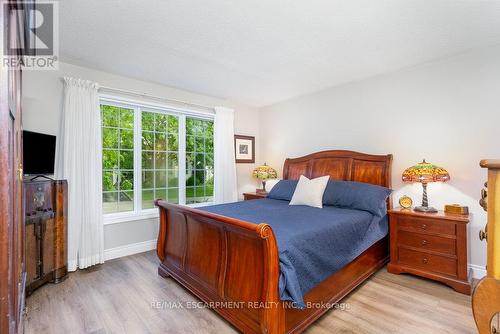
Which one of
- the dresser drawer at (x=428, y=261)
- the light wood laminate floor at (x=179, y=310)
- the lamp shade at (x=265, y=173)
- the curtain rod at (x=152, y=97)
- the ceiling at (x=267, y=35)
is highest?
the ceiling at (x=267, y=35)

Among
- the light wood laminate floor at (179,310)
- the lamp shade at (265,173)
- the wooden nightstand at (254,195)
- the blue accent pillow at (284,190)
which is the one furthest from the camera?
the lamp shade at (265,173)

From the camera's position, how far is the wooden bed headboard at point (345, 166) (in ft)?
10.4

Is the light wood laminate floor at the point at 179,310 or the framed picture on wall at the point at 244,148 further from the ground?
the framed picture on wall at the point at 244,148

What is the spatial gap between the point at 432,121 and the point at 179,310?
10.9ft

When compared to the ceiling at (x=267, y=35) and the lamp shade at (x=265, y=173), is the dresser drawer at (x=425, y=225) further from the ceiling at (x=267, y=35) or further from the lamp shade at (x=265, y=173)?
the lamp shade at (x=265, y=173)

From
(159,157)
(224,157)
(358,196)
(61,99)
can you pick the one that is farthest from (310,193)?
(61,99)

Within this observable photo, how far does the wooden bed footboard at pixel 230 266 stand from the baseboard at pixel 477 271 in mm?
2397

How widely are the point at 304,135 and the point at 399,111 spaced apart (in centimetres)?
145

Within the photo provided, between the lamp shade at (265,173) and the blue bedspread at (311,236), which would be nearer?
the blue bedspread at (311,236)

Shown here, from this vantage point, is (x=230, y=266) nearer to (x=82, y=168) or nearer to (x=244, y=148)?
(x=82, y=168)

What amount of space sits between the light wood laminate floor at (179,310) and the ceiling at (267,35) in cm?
241

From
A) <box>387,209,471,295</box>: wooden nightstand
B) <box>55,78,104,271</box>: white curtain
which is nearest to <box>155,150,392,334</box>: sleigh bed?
<box>387,209,471,295</box>: wooden nightstand

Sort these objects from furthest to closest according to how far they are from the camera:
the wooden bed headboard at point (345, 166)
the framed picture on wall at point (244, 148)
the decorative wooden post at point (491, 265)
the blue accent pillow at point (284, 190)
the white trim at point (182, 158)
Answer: the framed picture on wall at point (244, 148) < the white trim at point (182, 158) < the blue accent pillow at point (284, 190) < the wooden bed headboard at point (345, 166) < the decorative wooden post at point (491, 265)

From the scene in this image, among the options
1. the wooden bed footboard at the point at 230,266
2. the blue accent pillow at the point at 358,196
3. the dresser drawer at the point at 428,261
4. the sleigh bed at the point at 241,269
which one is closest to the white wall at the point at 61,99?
the sleigh bed at the point at 241,269
